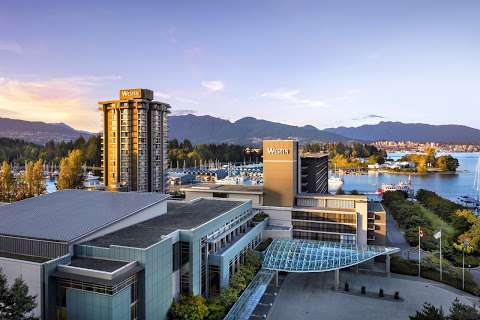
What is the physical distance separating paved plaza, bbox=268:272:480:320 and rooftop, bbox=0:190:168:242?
47.7ft

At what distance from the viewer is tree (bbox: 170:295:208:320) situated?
2377 centimetres

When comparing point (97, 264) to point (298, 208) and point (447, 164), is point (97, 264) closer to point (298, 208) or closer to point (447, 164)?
point (298, 208)

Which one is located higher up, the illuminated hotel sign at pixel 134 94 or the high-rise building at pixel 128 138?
the illuminated hotel sign at pixel 134 94

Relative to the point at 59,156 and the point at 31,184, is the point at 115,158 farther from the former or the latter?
the point at 59,156

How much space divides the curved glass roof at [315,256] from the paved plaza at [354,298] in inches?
94.9

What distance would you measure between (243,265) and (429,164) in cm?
17343

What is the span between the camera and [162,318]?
76.7 feet

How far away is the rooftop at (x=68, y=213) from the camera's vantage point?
23.8 m

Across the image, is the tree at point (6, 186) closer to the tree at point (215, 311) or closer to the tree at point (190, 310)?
the tree at point (190, 310)

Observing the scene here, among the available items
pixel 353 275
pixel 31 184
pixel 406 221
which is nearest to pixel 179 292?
pixel 353 275

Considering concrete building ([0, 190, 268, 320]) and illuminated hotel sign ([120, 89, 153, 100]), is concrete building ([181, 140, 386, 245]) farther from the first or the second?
illuminated hotel sign ([120, 89, 153, 100])

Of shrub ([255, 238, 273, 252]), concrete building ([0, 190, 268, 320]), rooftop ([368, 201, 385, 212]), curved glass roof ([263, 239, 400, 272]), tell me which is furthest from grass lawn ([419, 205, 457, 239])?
concrete building ([0, 190, 268, 320])

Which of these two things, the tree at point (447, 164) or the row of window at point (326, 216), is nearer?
the row of window at point (326, 216)

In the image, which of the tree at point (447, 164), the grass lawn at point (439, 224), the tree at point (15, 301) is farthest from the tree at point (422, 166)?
the tree at point (15, 301)
